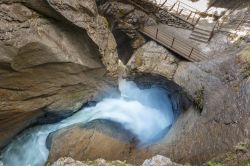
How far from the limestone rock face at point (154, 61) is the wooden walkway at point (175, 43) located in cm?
41

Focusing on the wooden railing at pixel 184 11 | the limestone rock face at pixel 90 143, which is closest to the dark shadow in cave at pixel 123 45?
the wooden railing at pixel 184 11

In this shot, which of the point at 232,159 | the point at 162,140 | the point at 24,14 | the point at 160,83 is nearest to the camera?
the point at 232,159

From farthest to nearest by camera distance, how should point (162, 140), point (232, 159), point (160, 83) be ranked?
point (160, 83) → point (162, 140) → point (232, 159)

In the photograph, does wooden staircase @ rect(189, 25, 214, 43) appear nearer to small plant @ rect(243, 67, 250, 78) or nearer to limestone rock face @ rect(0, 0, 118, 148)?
small plant @ rect(243, 67, 250, 78)

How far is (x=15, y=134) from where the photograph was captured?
17.5m

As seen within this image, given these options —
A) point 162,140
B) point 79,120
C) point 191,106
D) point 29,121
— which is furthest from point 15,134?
point 191,106

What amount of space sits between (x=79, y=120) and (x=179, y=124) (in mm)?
5895

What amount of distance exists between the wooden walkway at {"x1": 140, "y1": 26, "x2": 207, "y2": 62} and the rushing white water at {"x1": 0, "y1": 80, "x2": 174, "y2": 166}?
10.1 ft

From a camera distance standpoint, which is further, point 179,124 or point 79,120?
point 79,120

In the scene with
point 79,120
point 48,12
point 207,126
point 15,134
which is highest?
point 48,12

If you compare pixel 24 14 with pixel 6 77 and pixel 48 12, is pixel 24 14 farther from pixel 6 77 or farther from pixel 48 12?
pixel 6 77

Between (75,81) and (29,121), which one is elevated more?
(75,81)

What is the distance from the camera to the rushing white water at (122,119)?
1708 cm

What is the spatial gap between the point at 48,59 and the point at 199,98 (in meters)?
8.05
